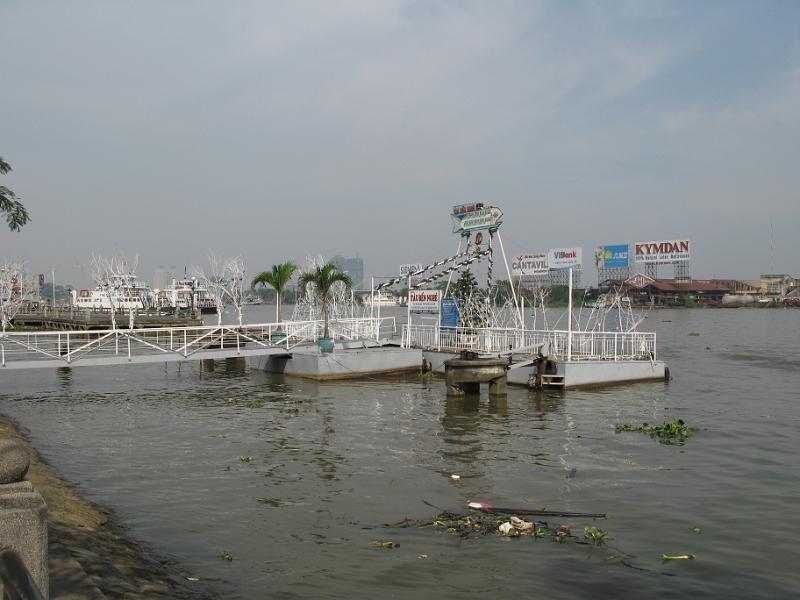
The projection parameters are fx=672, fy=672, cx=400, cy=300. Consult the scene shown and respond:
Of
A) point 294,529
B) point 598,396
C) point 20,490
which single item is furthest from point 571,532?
point 598,396

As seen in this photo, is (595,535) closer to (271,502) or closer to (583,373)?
(271,502)

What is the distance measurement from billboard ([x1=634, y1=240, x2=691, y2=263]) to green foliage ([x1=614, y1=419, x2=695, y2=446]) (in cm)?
1244

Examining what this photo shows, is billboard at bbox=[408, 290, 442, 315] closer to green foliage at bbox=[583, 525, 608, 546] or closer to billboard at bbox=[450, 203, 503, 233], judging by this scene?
billboard at bbox=[450, 203, 503, 233]

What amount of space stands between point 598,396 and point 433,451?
10781mm

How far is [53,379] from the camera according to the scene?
93.1 feet

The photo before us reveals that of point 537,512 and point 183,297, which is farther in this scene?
point 183,297

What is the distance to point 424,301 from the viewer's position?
3362cm

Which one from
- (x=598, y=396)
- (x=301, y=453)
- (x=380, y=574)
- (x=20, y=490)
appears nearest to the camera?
(x=20, y=490)

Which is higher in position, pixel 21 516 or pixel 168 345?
pixel 21 516

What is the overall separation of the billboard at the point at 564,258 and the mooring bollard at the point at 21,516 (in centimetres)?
2489

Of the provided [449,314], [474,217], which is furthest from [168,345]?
[474,217]

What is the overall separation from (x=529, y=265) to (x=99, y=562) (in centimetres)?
2477

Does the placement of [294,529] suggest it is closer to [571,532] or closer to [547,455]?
[571,532]

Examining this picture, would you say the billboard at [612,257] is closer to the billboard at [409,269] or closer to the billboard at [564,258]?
the billboard at [564,258]
